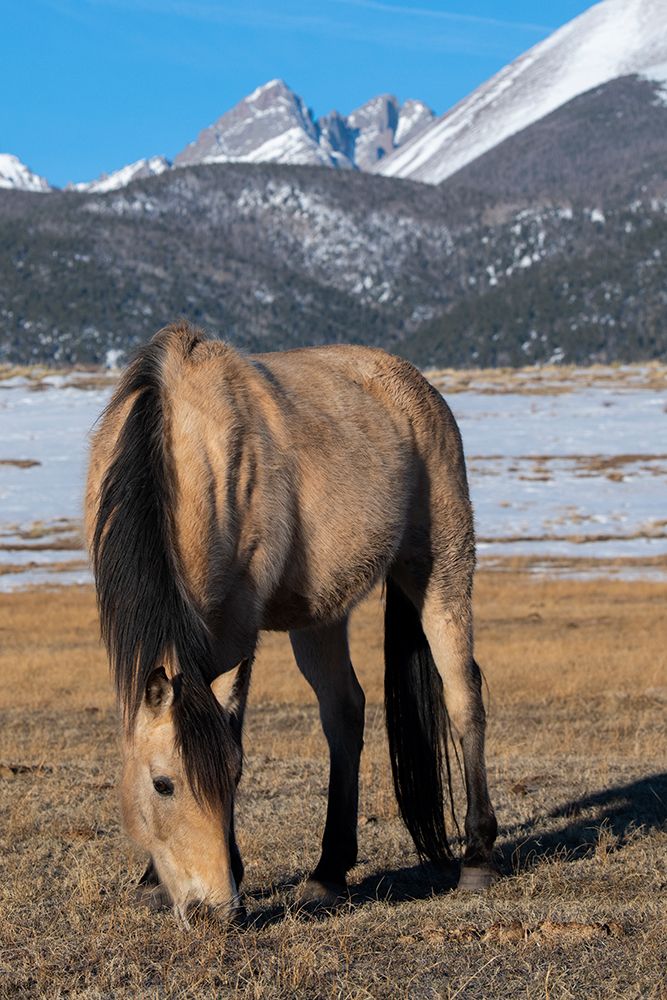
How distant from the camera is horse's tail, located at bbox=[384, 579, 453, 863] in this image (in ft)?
22.5

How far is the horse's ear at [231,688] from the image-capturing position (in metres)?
4.93

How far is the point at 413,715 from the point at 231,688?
229 centimetres

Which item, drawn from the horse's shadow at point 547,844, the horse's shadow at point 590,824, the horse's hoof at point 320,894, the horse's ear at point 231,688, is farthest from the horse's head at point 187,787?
the horse's shadow at point 590,824

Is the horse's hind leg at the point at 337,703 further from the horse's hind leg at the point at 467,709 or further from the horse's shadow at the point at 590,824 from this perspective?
the horse's shadow at the point at 590,824

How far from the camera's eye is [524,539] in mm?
36656

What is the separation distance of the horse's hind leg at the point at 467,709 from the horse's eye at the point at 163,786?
208 centimetres

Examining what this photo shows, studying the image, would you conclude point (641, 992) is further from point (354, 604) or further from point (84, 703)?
Result: point (84, 703)

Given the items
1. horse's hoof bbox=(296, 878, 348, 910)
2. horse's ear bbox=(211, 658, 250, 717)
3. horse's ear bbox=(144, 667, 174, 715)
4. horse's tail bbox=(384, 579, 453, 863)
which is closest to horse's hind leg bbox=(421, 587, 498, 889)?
horse's tail bbox=(384, 579, 453, 863)

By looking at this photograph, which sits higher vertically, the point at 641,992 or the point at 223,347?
the point at 223,347

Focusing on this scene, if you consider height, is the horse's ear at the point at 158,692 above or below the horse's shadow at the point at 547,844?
above

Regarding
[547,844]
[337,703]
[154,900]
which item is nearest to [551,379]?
[547,844]

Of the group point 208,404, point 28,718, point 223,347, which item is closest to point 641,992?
point 208,404

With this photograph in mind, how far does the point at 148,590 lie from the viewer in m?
4.96

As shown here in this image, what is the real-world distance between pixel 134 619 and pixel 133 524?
41 centimetres
